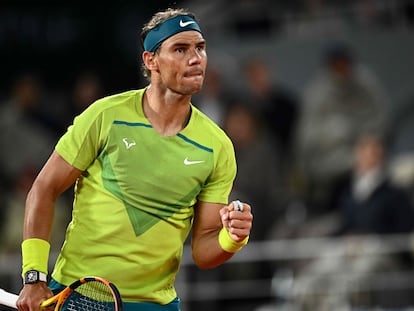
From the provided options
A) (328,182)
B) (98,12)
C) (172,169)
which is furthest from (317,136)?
(172,169)

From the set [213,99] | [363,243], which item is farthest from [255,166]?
[363,243]

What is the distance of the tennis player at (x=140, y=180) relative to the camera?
7.02 metres

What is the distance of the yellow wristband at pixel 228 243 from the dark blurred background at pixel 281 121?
4.87m

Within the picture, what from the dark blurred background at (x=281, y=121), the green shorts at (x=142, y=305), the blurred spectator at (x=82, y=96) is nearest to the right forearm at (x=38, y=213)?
the green shorts at (x=142, y=305)

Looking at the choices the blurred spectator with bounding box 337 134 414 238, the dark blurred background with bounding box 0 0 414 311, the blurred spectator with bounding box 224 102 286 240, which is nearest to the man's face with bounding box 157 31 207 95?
the dark blurred background with bounding box 0 0 414 311

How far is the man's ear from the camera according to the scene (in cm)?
720

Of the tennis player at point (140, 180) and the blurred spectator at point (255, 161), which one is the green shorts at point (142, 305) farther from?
the blurred spectator at point (255, 161)

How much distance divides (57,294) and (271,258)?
5.24 m

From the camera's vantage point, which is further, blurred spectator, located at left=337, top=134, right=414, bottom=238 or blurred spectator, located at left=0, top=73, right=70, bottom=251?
blurred spectator, located at left=0, top=73, right=70, bottom=251

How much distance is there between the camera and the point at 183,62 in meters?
7.07

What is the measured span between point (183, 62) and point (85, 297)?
1.35 m

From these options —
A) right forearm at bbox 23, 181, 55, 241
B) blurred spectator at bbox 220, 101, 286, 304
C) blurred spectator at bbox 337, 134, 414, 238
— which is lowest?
right forearm at bbox 23, 181, 55, 241

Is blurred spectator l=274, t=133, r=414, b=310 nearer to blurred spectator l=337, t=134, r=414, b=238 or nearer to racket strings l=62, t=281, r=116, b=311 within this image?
blurred spectator l=337, t=134, r=414, b=238

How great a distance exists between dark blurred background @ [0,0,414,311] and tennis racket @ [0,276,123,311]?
5197 millimetres
